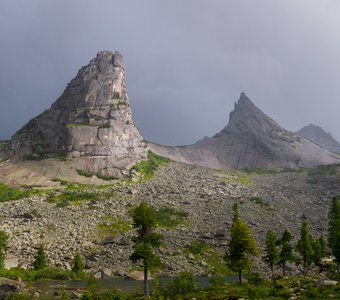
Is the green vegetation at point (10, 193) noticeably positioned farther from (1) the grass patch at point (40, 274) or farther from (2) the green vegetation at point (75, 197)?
(1) the grass patch at point (40, 274)

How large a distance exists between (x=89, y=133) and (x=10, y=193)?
4473cm

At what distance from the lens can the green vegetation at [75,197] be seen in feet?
453

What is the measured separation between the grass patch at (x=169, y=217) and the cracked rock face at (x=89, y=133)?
42.7 metres

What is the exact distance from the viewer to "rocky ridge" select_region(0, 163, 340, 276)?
102 meters

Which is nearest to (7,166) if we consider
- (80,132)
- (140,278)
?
(80,132)

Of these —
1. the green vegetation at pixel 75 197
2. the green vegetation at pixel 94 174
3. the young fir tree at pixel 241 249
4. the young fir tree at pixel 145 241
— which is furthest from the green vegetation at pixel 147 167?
the young fir tree at pixel 145 241

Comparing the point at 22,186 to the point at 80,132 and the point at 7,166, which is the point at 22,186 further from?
the point at 80,132

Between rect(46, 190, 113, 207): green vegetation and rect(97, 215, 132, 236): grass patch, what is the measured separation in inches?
667

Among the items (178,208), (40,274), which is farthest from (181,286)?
(178,208)

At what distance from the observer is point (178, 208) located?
139125mm

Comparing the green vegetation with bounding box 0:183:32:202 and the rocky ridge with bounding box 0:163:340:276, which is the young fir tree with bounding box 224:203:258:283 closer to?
the rocky ridge with bounding box 0:163:340:276

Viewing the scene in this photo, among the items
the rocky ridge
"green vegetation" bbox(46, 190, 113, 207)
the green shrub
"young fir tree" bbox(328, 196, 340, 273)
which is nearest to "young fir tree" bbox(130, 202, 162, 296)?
the green shrub

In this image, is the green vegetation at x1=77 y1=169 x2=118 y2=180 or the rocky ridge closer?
the rocky ridge

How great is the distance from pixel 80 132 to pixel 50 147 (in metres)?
15.3
